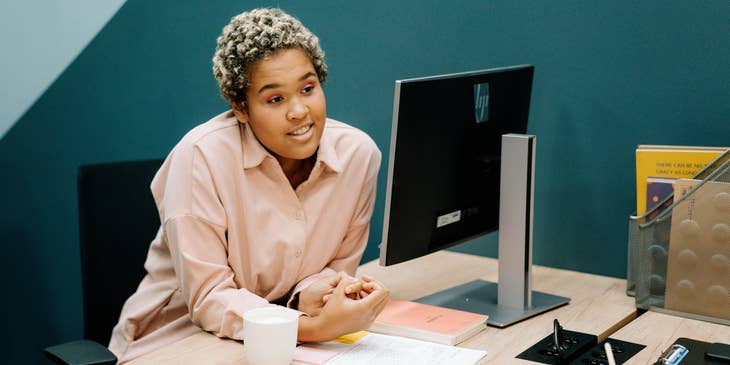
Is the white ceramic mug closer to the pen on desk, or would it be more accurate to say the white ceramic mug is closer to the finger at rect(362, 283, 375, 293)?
the finger at rect(362, 283, 375, 293)

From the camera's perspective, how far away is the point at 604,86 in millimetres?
1888

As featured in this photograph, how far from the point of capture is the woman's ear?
5.31 ft

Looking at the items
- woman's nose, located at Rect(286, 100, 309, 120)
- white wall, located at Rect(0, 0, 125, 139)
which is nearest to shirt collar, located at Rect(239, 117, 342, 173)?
woman's nose, located at Rect(286, 100, 309, 120)

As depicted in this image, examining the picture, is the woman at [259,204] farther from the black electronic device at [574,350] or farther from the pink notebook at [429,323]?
the black electronic device at [574,350]

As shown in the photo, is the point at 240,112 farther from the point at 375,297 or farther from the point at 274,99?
the point at 375,297

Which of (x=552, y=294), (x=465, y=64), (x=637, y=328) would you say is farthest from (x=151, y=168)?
(x=637, y=328)

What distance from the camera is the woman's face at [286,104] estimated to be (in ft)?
5.11

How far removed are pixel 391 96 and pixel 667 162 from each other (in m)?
0.84

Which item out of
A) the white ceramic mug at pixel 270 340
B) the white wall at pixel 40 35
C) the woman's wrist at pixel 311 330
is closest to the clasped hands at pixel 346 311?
the woman's wrist at pixel 311 330

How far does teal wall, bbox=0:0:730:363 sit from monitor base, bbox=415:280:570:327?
33cm

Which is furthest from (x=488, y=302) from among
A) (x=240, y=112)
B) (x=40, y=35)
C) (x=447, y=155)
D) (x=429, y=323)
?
(x=40, y=35)

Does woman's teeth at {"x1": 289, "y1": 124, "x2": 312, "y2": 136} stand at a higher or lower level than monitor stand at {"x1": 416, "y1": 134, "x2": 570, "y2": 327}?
higher

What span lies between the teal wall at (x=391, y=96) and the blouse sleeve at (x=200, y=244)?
804 millimetres

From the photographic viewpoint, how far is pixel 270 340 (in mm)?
1221
